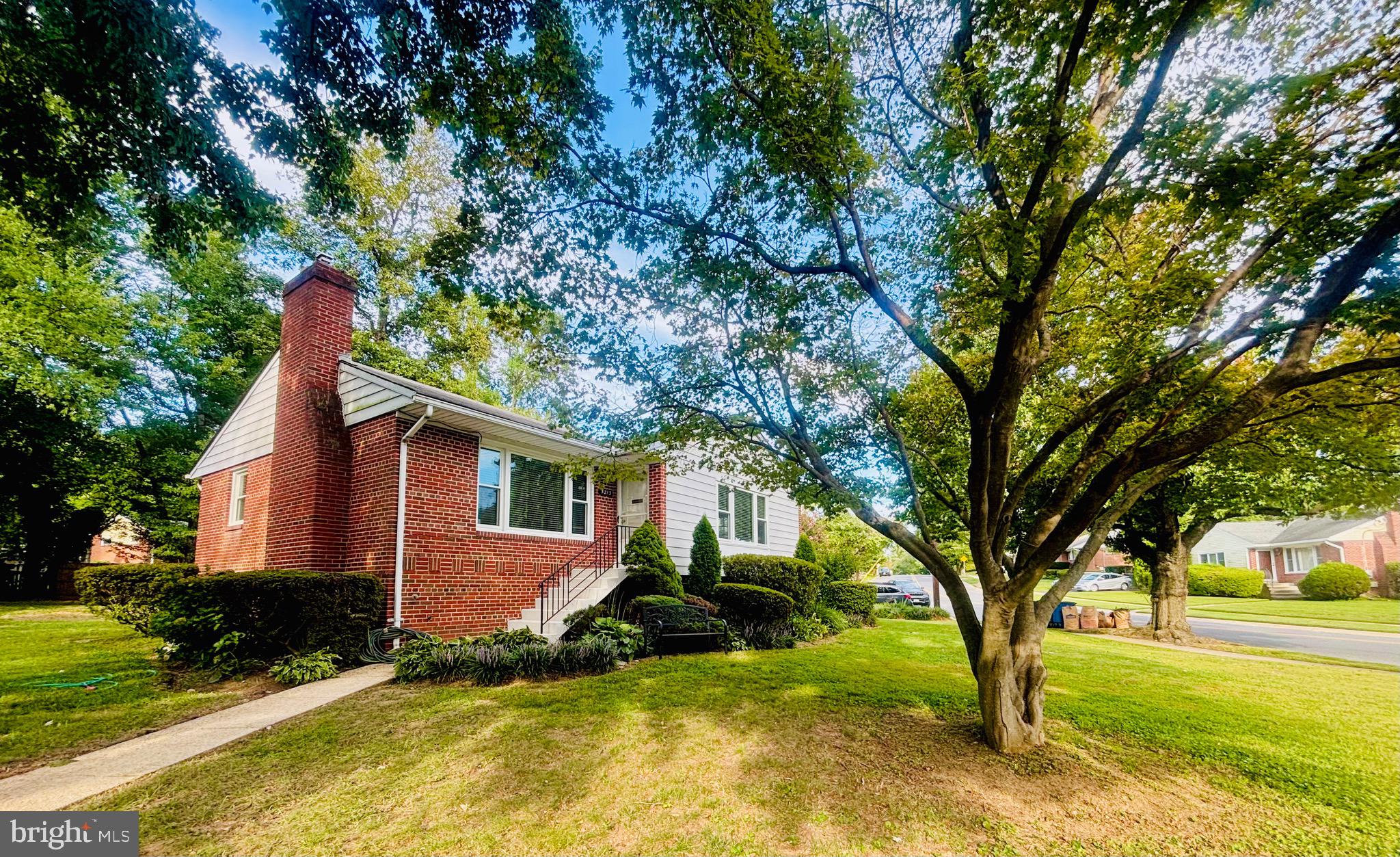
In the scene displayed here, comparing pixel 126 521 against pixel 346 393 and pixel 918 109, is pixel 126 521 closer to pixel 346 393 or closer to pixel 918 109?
pixel 346 393

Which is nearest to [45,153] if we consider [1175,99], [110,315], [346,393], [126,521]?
[346,393]

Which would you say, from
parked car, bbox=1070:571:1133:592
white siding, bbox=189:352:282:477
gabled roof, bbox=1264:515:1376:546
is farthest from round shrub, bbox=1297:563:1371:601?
white siding, bbox=189:352:282:477

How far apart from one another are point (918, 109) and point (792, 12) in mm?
1639

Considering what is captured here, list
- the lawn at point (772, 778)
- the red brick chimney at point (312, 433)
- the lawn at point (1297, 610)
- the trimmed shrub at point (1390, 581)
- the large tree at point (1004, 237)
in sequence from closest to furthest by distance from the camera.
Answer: the lawn at point (772, 778), the large tree at point (1004, 237), the red brick chimney at point (312, 433), the lawn at point (1297, 610), the trimmed shrub at point (1390, 581)

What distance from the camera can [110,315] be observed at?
1633 cm

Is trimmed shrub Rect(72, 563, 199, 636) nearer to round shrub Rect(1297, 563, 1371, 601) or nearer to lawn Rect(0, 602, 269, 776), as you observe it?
lawn Rect(0, 602, 269, 776)

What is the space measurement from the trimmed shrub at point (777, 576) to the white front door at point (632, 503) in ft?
7.56

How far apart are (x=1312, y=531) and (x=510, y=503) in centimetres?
4307

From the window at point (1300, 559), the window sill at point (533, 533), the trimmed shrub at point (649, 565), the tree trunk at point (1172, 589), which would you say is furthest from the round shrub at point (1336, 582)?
the window sill at point (533, 533)

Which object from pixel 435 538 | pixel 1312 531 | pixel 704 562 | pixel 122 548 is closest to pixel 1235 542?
pixel 1312 531

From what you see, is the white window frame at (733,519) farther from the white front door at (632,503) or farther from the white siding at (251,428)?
the white siding at (251,428)

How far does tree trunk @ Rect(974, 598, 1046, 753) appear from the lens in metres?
4.58

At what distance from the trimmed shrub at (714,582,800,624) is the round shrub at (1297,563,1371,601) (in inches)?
1195

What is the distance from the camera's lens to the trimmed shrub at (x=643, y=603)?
991cm
